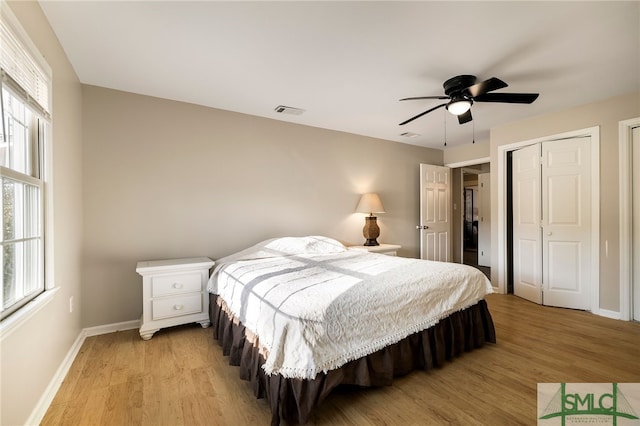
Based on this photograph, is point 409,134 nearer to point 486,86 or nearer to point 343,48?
point 486,86

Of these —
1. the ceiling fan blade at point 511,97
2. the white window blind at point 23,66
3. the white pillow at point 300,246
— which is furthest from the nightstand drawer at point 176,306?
the ceiling fan blade at point 511,97

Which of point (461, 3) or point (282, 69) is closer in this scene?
point (461, 3)

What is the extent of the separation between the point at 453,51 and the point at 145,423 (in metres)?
3.16

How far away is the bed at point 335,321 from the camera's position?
1479 mm

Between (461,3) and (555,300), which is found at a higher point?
(461,3)

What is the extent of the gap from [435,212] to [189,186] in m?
4.06

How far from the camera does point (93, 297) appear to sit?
2.71m

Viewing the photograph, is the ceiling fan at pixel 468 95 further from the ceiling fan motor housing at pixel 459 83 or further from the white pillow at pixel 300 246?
the white pillow at pixel 300 246

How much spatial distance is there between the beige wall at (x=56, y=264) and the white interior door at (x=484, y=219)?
6.64m

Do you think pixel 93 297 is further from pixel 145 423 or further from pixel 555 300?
pixel 555 300

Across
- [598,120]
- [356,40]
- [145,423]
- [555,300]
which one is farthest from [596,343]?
[145,423]

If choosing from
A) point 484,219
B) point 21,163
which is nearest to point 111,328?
point 21,163

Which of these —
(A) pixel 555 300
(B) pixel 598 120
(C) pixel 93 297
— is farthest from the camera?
(A) pixel 555 300

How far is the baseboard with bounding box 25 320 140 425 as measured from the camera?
156cm
